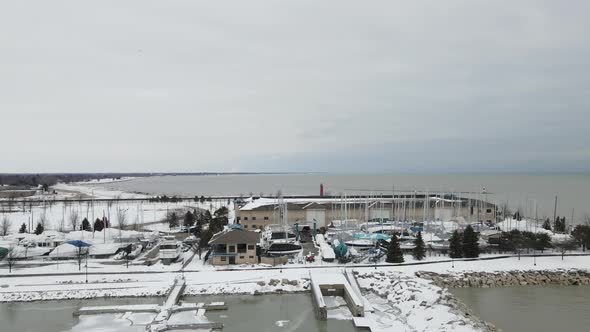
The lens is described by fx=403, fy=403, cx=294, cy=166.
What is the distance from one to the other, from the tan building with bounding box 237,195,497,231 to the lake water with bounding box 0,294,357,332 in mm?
17945

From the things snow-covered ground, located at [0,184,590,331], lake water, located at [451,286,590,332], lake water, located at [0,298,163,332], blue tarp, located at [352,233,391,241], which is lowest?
lake water, located at [0,298,163,332]

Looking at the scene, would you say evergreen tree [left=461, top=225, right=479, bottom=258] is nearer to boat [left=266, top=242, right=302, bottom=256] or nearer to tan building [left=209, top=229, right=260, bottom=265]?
boat [left=266, top=242, right=302, bottom=256]

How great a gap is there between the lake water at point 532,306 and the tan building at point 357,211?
1662 centimetres

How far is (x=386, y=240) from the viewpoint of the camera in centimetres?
2930

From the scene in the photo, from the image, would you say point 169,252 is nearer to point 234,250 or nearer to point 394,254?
point 234,250

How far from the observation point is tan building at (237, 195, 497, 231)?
129ft

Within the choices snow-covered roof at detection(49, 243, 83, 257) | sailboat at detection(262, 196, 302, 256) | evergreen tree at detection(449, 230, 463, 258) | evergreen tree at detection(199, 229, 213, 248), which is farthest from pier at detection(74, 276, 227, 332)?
evergreen tree at detection(449, 230, 463, 258)

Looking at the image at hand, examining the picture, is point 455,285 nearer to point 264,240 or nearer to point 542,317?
point 542,317

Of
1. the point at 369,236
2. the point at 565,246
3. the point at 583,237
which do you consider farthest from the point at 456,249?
the point at 583,237

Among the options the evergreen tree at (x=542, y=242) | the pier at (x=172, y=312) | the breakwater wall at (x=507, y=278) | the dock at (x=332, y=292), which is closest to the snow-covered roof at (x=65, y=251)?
the pier at (x=172, y=312)

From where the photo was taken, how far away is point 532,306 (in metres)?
19.7

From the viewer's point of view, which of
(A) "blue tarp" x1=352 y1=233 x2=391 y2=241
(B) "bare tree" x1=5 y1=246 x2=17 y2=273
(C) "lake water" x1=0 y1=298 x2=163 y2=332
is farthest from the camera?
(A) "blue tarp" x1=352 y1=233 x2=391 y2=241

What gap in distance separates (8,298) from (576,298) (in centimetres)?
2906

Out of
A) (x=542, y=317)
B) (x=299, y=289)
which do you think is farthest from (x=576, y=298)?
(x=299, y=289)
